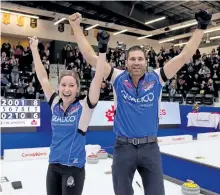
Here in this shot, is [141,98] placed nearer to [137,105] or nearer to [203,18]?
[137,105]

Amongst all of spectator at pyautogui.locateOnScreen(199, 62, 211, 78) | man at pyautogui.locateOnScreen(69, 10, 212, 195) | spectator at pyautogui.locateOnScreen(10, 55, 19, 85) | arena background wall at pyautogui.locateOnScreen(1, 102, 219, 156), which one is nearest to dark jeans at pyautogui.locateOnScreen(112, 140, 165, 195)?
man at pyautogui.locateOnScreen(69, 10, 212, 195)

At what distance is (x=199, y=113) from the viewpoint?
8391 mm

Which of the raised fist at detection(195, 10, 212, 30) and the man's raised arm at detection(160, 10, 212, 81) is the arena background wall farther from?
the raised fist at detection(195, 10, 212, 30)

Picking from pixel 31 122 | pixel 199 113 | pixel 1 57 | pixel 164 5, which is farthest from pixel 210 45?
pixel 31 122

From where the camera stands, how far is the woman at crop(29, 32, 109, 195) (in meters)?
1.57

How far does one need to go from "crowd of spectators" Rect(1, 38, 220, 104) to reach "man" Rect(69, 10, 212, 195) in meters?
8.10

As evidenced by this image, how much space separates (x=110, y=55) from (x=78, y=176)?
12413mm

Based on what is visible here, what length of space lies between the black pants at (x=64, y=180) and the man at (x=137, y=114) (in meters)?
0.24

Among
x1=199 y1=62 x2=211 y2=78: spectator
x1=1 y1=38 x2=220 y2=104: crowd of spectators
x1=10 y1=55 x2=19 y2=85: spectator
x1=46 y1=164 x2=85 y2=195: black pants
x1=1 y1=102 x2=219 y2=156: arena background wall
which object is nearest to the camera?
x1=46 y1=164 x2=85 y2=195: black pants

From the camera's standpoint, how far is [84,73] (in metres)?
12.1

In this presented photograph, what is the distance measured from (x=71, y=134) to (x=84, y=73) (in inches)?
419

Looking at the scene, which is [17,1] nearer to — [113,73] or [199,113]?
[199,113]

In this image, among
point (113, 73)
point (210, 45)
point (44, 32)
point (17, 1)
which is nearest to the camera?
point (113, 73)

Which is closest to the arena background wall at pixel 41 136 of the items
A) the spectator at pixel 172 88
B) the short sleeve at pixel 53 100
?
the short sleeve at pixel 53 100
